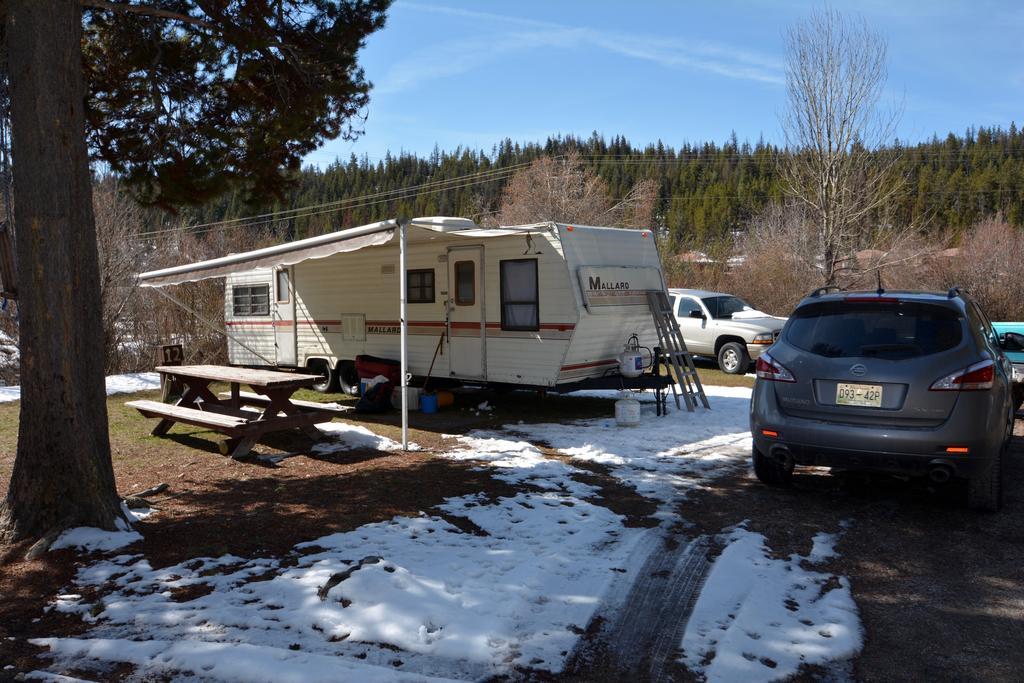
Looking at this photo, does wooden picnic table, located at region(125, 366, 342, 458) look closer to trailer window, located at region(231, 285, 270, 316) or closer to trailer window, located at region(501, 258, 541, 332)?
trailer window, located at region(501, 258, 541, 332)

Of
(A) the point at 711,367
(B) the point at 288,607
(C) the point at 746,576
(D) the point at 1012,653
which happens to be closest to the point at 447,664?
(B) the point at 288,607

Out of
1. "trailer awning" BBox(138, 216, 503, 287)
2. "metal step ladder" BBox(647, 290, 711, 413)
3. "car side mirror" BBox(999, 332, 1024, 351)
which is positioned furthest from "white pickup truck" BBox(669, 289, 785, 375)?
"car side mirror" BBox(999, 332, 1024, 351)

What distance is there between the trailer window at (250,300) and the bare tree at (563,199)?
1846cm

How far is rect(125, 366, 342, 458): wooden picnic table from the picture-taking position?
756 centimetres

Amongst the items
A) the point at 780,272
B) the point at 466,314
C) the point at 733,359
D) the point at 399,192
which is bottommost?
the point at 733,359

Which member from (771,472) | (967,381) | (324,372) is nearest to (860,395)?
(967,381)

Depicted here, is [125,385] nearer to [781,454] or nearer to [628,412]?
[628,412]

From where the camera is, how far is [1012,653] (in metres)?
3.44

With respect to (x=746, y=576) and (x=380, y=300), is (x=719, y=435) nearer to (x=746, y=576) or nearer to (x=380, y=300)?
(x=746, y=576)

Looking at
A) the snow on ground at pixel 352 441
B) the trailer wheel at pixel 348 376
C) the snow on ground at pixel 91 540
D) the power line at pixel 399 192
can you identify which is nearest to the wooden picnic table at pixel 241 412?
the snow on ground at pixel 352 441

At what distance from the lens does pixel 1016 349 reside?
23.0 feet

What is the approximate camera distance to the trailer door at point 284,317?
13.3 m

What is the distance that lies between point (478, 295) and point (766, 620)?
23.4 ft

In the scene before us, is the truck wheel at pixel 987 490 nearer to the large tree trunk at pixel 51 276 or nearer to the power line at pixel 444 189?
the large tree trunk at pixel 51 276
